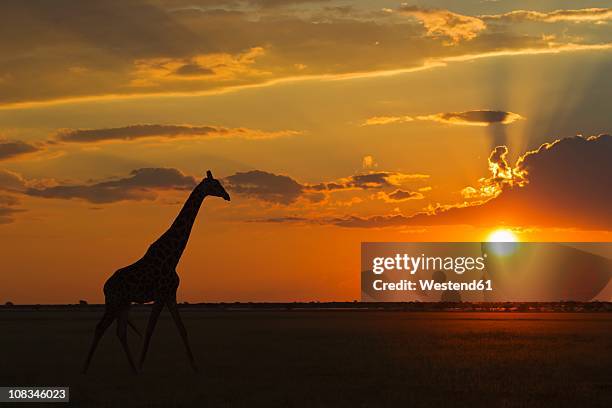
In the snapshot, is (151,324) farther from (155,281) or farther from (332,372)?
(332,372)

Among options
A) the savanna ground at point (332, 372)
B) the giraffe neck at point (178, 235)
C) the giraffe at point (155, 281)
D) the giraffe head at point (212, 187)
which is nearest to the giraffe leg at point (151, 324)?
the giraffe at point (155, 281)

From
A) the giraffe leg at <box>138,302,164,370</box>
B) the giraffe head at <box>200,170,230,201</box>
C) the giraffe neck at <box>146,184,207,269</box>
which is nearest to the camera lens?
the giraffe leg at <box>138,302,164,370</box>

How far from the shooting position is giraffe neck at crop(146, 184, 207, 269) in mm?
29422

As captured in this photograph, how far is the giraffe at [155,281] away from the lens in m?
28.6

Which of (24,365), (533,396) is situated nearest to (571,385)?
(533,396)

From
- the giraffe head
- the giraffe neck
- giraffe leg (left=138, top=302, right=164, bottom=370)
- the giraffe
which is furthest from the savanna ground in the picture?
the giraffe head

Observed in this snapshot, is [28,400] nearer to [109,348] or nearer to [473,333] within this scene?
[109,348]

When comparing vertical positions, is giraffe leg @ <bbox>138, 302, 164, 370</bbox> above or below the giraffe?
below

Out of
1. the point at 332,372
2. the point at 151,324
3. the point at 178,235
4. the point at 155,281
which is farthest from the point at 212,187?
the point at 332,372

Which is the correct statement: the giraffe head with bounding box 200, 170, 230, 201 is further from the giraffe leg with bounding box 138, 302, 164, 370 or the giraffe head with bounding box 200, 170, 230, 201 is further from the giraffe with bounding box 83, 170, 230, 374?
the giraffe leg with bounding box 138, 302, 164, 370

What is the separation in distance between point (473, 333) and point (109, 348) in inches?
786

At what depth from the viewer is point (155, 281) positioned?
2869 centimetres

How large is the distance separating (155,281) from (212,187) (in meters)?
3.29

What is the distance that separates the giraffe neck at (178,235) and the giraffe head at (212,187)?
17 centimetres
